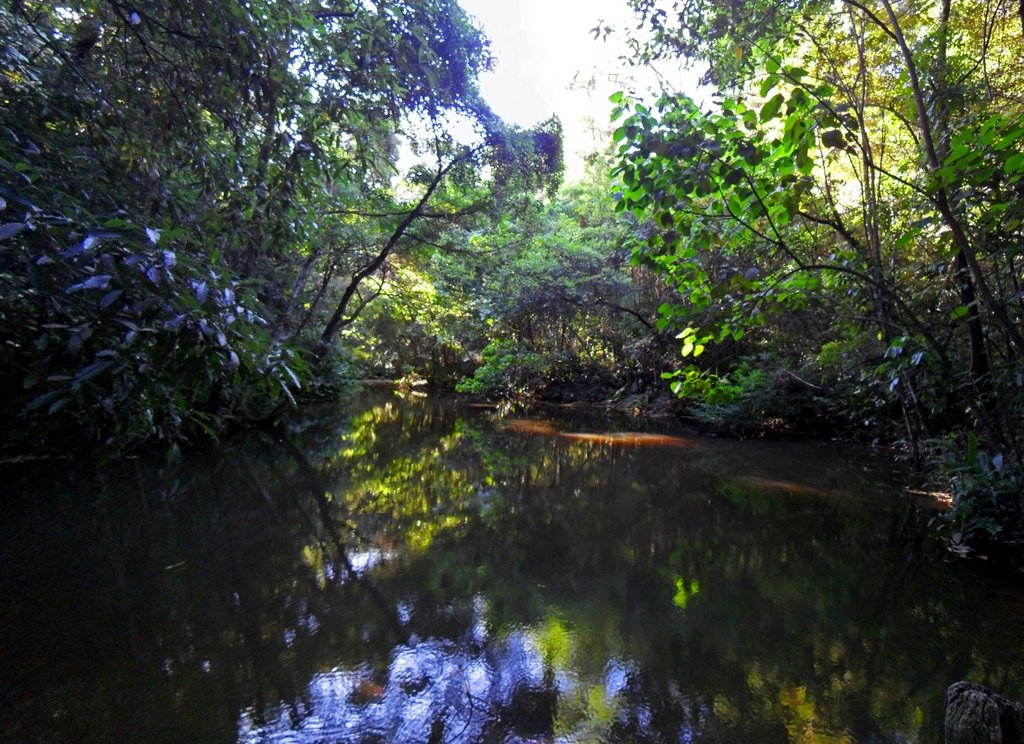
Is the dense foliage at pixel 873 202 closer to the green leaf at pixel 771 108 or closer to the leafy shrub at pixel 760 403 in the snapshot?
the green leaf at pixel 771 108

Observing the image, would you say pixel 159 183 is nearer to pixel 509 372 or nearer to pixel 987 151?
pixel 987 151

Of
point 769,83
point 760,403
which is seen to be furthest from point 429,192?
point 769,83

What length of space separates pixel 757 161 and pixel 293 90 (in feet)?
10.3

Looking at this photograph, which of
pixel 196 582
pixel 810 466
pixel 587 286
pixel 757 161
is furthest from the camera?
pixel 587 286

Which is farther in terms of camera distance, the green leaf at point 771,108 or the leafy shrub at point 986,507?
the leafy shrub at point 986,507

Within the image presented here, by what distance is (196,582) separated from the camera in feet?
14.1

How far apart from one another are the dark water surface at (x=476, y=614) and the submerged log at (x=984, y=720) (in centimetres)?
90

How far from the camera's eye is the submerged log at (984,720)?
6.00 ft

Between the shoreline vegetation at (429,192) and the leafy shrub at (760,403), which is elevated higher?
the shoreline vegetation at (429,192)

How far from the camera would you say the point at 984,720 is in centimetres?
184

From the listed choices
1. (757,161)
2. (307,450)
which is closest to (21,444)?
(307,450)

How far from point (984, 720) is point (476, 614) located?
8.97 feet

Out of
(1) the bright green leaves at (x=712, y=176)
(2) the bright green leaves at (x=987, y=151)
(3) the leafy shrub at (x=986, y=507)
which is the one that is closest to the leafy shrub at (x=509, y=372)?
(3) the leafy shrub at (x=986, y=507)

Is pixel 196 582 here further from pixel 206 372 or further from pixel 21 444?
pixel 21 444
